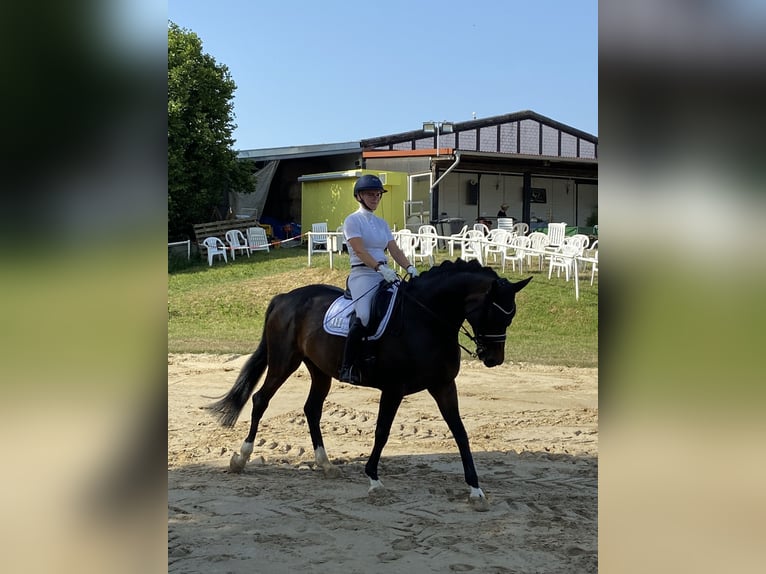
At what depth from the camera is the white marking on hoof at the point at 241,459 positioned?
6500 millimetres

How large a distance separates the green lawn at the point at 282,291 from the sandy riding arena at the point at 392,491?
309cm

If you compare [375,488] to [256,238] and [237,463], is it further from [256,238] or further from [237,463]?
[256,238]

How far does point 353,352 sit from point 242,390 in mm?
1575

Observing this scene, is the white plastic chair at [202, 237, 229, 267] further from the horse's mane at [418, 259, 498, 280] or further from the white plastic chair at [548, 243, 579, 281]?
the horse's mane at [418, 259, 498, 280]

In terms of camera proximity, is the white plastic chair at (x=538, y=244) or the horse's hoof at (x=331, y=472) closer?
the horse's hoof at (x=331, y=472)

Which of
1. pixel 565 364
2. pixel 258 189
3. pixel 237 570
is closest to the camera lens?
pixel 237 570

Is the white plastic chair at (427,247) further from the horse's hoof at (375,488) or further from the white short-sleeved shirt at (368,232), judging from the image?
the horse's hoof at (375,488)

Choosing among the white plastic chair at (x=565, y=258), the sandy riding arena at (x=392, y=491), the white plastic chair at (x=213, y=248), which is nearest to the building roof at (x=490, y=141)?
the white plastic chair at (x=213, y=248)

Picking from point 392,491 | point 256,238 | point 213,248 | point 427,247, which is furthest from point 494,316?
point 256,238

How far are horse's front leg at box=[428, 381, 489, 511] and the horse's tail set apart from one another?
200 centimetres

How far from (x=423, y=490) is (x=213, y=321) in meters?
11.0
